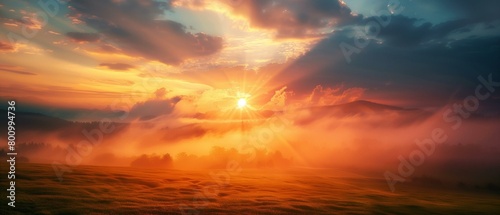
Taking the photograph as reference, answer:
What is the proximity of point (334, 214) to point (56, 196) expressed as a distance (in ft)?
108

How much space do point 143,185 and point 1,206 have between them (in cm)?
2382

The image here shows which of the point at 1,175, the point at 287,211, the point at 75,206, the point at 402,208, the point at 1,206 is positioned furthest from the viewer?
the point at 402,208

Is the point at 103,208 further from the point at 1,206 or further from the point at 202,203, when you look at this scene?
Result: the point at 202,203

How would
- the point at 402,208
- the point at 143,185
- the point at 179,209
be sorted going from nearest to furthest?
the point at 179,209 → the point at 402,208 → the point at 143,185

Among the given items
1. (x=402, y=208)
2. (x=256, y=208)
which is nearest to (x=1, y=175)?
(x=256, y=208)

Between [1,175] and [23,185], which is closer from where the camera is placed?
[23,185]

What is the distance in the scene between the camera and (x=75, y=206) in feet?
109

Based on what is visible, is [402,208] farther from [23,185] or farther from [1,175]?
[1,175]

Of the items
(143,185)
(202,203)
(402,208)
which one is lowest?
(402,208)

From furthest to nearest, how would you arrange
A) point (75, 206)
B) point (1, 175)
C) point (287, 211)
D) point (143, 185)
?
point (143, 185), point (1, 175), point (287, 211), point (75, 206)

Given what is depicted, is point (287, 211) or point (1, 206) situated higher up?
point (1, 206)

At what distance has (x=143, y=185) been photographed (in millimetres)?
53156

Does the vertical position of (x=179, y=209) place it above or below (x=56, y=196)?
below

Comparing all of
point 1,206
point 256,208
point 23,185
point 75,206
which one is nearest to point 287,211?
point 256,208
